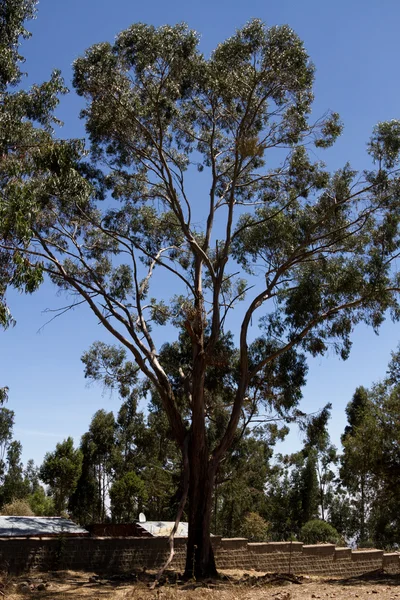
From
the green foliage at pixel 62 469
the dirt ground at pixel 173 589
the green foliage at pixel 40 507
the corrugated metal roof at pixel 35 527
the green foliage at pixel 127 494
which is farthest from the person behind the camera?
the green foliage at pixel 40 507

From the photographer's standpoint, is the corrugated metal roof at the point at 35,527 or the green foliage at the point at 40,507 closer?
the corrugated metal roof at the point at 35,527

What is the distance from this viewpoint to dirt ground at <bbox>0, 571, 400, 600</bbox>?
10.6 m

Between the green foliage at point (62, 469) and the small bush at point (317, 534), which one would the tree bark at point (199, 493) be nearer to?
the small bush at point (317, 534)

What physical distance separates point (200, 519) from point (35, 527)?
497 centimetres

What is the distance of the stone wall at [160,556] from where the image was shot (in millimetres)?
13930

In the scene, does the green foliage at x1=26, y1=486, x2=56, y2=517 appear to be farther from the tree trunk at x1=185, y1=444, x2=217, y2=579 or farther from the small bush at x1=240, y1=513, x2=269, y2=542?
the tree trunk at x1=185, y1=444, x2=217, y2=579

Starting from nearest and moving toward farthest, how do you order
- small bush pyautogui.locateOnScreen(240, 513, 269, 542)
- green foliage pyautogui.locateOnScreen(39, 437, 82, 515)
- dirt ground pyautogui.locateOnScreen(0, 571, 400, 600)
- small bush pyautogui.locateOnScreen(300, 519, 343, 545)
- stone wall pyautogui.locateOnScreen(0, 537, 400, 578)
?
dirt ground pyautogui.locateOnScreen(0, 571, 400, 600) < stone wall pyautogui.locateOnScreen(0, 537, 400, 578) < small bush pyautogui.locateOnScreen(300, 519, 343, 545) < small bush pyautogui.locateOnScreen(240, 513, 269, 542) < green foliage pyautogui.locateOnScreen(39, 437, 82, 515)

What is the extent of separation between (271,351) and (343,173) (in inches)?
200

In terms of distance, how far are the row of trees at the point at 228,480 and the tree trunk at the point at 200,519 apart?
5632 mm

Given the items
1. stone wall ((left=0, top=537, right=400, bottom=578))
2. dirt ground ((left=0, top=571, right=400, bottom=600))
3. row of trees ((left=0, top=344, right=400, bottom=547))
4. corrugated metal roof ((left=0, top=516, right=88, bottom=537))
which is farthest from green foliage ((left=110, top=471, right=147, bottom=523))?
dirt ground ((left=0, top=571, right=400, bottom=600))

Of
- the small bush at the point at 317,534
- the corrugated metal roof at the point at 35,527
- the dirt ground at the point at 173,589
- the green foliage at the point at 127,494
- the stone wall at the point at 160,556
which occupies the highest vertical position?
the green foliage at the point at 127,494

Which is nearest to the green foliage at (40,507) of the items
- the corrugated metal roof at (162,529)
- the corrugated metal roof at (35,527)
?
the corrugated metal roof at (162,529)

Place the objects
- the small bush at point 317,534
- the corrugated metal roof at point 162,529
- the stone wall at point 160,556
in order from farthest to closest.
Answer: the small bush at point 317,534 < the corrugated metal roof at point 162,529 < the stone wall at point 160,556

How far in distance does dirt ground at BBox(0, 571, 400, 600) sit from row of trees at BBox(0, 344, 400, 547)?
738cm
